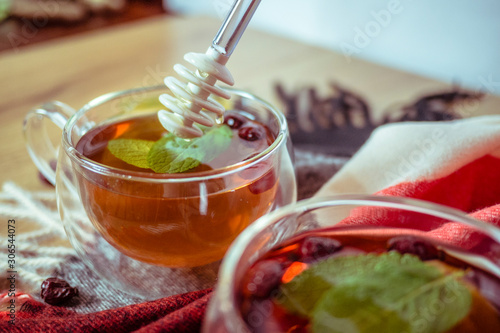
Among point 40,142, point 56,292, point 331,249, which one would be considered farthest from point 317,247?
point 40,142

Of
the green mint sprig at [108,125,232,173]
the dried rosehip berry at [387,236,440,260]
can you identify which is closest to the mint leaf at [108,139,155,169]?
the green mint sprig at [108,125,232,173]

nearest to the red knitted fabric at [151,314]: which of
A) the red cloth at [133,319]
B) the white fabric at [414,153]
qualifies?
the red cloth at [133,319]

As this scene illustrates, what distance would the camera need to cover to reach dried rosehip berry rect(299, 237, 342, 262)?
0.38 m

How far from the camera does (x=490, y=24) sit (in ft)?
3.74

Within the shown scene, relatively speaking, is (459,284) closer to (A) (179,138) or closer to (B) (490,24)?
(A) (179,138)

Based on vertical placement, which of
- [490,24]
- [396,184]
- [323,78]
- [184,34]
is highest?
[490,24]

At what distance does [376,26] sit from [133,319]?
42.0 inches

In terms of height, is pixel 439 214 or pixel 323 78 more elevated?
pixel 439 214

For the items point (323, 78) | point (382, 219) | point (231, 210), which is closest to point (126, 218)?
point (231, 210)

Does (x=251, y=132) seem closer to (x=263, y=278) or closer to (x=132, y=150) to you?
(x=132, y=150)

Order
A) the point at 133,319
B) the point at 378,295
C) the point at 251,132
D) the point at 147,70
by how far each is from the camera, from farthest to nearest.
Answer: the point at 147,70, the point at 251,132, the point at 133,319, the point at 378,295

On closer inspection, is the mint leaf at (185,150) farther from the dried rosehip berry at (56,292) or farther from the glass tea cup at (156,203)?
the dried rosehip berry at (56,292)

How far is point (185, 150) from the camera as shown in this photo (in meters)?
0.53

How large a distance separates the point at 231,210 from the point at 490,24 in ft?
2.89
